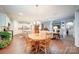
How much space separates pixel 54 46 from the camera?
240 cm

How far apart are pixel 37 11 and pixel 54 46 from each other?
0.75 metres

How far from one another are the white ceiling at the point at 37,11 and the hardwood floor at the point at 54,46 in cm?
41

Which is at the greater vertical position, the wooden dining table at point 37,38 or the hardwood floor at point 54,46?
the wooden dining table at point 37,38

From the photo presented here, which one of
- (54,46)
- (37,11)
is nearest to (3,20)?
(37,11)

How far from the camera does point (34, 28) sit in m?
2.41

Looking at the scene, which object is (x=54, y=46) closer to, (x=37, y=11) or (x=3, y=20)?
(x=37, y=11)

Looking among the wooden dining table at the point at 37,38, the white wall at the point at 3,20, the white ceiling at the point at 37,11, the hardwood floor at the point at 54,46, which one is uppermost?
the white ceiling at the point at 37,11

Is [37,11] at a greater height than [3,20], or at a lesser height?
greater

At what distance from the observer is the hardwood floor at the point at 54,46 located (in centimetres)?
239

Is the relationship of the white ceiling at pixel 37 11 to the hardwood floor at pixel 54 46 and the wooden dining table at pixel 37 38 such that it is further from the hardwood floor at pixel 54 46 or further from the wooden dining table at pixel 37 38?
the hardwood floor at pixel 54 46

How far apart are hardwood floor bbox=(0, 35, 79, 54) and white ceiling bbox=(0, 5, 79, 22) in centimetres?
41

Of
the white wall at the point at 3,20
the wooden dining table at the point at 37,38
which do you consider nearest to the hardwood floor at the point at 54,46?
the wooden dining table at the point at 37,38

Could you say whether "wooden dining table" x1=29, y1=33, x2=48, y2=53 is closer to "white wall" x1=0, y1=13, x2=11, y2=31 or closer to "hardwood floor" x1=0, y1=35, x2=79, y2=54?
Answer: "hardwood floor" x1=0, y1=35, x2=79, y2=54
